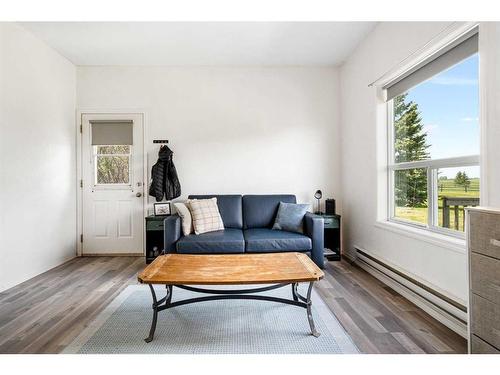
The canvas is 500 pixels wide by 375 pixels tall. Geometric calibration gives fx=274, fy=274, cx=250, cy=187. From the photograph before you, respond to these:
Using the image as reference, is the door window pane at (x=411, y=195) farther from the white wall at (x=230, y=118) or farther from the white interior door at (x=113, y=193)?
the white interior door at (x=113, y=193)

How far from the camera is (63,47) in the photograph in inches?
132

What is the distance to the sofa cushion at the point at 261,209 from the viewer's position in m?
3.56

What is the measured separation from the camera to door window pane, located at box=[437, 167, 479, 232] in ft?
6.31

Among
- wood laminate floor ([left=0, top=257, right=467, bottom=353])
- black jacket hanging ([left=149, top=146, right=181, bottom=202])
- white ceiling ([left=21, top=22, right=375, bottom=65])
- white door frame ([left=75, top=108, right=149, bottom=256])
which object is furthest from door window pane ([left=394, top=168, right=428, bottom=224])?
white door frame ([left=75, top=108, right=149, bottom=256])

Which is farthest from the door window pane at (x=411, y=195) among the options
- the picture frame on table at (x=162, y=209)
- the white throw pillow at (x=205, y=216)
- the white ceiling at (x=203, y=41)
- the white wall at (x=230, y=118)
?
the picture frame on table at (x=162, y=209)

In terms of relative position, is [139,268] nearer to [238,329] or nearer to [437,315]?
[238,329]

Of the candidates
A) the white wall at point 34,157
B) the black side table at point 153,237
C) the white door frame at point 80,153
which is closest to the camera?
the white wall at point 34,157

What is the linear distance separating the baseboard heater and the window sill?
0.35 metres

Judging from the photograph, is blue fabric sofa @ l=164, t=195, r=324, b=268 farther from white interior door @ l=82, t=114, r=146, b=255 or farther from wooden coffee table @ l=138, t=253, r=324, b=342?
white interior door @ l=82, t=114, r=146, b=255

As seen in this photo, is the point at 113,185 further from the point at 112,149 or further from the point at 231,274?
the point at 231,274

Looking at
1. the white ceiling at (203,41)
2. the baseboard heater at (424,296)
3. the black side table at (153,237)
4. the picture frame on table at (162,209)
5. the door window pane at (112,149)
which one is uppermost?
the white ceiling at (203,41)

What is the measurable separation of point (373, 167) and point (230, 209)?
1.79 m

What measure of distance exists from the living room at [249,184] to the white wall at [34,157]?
22 millimetres
